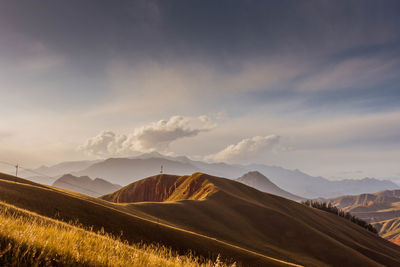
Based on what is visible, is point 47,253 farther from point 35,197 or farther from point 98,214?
point 35,197

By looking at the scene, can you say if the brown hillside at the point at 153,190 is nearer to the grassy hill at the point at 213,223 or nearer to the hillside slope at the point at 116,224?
the grassy hill at the point at 213,223

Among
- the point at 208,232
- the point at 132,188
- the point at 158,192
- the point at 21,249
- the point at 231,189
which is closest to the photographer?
the point at 21,249

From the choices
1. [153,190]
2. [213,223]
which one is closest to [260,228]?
[213,223]

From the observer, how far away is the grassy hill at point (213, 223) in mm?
29950

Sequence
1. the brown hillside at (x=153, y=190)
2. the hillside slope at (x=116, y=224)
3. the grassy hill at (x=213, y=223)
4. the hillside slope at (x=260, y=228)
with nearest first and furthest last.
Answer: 1. the hillside slope at (x=116, y=224)
2. the grassy hill at (x=213, y=223)
3. the hillside slope at (x=260, y=228)
4. the brown hillside at (x=153, y=190)

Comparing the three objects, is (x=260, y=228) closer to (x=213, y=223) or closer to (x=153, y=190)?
(x=213, y=223)

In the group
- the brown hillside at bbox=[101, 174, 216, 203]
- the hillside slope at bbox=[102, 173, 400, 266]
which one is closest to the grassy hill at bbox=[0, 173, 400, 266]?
the hillside slope at bbox=[102, 173, 400, 266]

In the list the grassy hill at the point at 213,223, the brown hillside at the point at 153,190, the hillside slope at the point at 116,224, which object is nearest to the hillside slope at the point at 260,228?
the grassy hill at the point at 213,223

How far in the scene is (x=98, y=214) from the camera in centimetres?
3244

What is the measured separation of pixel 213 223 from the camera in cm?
7162

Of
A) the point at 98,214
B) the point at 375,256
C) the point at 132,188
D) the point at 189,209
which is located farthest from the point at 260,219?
the point at 132,188

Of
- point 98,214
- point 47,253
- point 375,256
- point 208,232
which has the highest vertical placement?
point 47,253

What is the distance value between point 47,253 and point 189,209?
75504mm

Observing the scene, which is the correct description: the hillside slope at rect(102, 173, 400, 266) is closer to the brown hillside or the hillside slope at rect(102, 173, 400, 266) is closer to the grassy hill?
the grassy hill
